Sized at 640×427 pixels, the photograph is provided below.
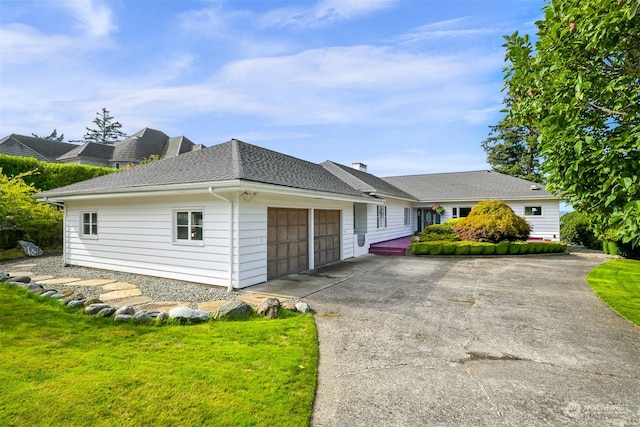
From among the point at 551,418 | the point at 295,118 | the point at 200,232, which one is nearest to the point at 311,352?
the point at 551,418

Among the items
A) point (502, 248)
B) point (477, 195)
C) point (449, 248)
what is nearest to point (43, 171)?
point (449, 248)

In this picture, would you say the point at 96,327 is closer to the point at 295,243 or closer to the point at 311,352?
the point at 311,352

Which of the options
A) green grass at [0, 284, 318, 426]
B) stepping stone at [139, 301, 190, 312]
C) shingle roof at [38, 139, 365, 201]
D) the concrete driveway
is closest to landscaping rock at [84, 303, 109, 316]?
green grass at [0, 284, 318, 426]

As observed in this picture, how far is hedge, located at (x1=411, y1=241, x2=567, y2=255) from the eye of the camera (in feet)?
47.9

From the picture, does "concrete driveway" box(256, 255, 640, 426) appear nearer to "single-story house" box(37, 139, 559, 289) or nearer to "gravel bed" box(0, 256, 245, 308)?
"single-story house" box(37, 139, 559, 289)

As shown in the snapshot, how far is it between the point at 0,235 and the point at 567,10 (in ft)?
63.8

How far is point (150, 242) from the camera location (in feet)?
30.1

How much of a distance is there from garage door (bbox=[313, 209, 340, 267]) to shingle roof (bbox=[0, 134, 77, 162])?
3037 centimetres

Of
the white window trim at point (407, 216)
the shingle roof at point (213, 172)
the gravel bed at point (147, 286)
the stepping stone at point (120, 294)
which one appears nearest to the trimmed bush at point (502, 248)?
the white window trim at point (407, 216)

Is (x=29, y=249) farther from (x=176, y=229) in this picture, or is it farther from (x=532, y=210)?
(x=532, y=210)

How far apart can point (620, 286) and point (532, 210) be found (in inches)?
554

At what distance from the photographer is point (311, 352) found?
4203 mm

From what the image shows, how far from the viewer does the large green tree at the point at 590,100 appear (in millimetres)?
3422

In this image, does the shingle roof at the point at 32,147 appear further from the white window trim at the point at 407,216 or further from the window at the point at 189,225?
the white window trim at the point at 407,216
